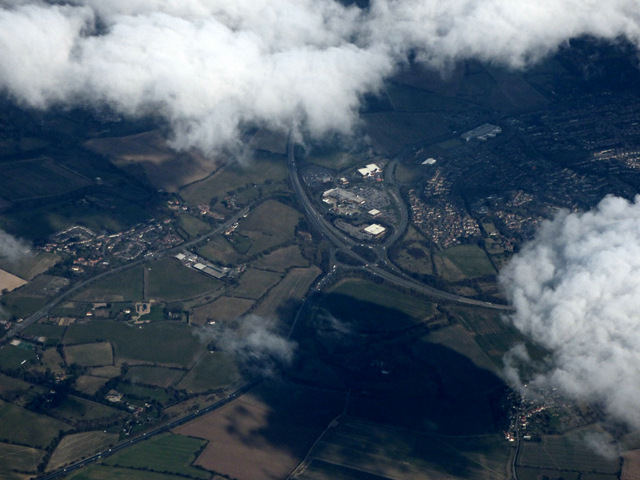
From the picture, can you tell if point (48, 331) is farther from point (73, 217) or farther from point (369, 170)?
point (369, 170)

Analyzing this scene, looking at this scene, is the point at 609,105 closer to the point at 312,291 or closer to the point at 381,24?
the point at 381,24

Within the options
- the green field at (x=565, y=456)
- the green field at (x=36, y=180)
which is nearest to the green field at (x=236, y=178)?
the green field at (x=36, y=180)

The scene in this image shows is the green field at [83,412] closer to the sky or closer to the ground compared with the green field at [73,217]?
closer to the ground

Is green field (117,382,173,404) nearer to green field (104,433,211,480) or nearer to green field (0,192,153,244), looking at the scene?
green field (104,433,211,480)

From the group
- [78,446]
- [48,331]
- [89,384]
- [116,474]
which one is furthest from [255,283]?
[116,474]

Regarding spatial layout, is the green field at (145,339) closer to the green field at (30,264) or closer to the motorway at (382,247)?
the green field at (30,264)

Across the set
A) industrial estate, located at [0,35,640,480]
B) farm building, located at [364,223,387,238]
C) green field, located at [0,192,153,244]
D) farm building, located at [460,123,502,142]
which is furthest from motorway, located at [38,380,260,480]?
farm building, located at [460,123,502,142]
